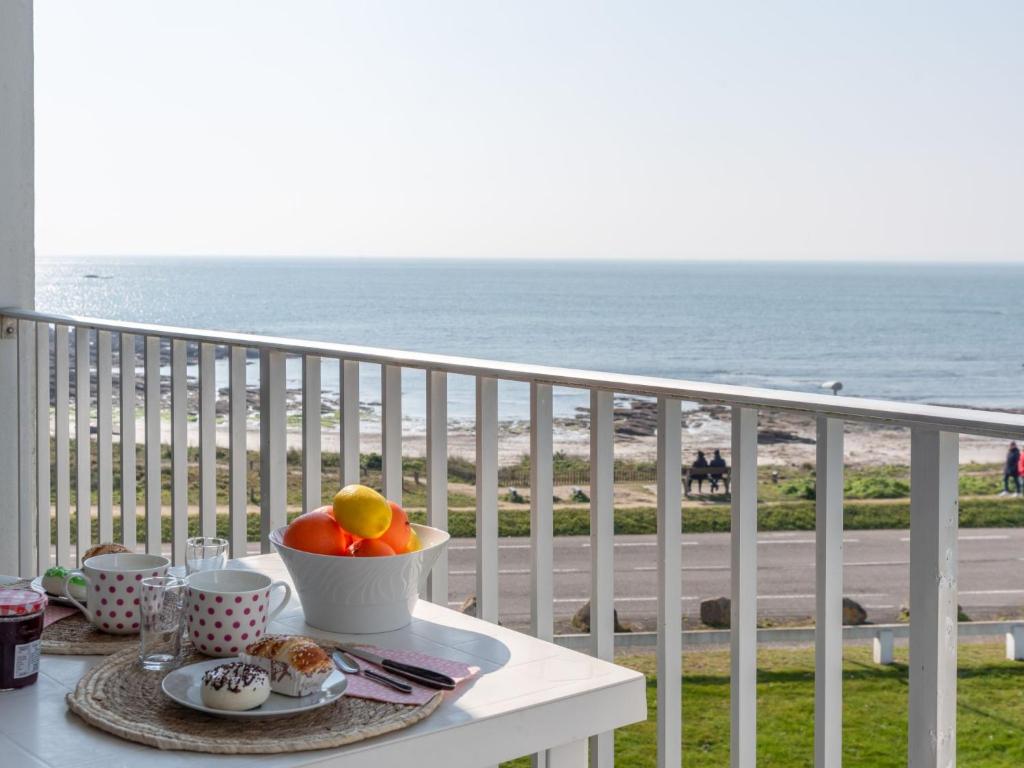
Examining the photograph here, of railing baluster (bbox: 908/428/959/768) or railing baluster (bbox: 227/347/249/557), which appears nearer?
railing baluster (bbox: 908/428/959/768)

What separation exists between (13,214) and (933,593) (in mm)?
2833

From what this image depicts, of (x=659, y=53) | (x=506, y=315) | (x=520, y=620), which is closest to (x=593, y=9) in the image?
(x=659, y=53)

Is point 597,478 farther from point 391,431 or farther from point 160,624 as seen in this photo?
point 160,624

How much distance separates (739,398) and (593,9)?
4292 cm

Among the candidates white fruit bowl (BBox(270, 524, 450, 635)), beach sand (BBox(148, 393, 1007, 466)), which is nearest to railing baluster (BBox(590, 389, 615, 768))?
white fruit bowl (BBox(270, 524, 450, 635))

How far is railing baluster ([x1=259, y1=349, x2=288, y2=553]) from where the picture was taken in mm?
2396

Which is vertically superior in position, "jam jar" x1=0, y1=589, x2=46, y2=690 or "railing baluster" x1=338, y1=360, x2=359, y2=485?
"railing baluster" x1=338, y1=360, x2=359, y2=485

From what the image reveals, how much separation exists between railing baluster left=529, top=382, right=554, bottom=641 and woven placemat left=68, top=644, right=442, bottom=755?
0.88 metres

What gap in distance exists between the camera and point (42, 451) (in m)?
3.38

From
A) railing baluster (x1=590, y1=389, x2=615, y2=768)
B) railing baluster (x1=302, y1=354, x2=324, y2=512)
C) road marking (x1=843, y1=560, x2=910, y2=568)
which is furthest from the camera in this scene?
road marking (x1=843, y1=560, x2=910, y2=568)

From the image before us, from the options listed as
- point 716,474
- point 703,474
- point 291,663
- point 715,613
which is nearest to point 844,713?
point 715,613

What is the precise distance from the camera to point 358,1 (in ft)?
136

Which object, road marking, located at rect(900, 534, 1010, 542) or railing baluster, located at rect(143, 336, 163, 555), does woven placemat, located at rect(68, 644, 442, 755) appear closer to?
railing baluster, located at rect(143, 336, 163, 555)

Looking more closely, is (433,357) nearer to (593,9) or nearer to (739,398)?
(739,398)
